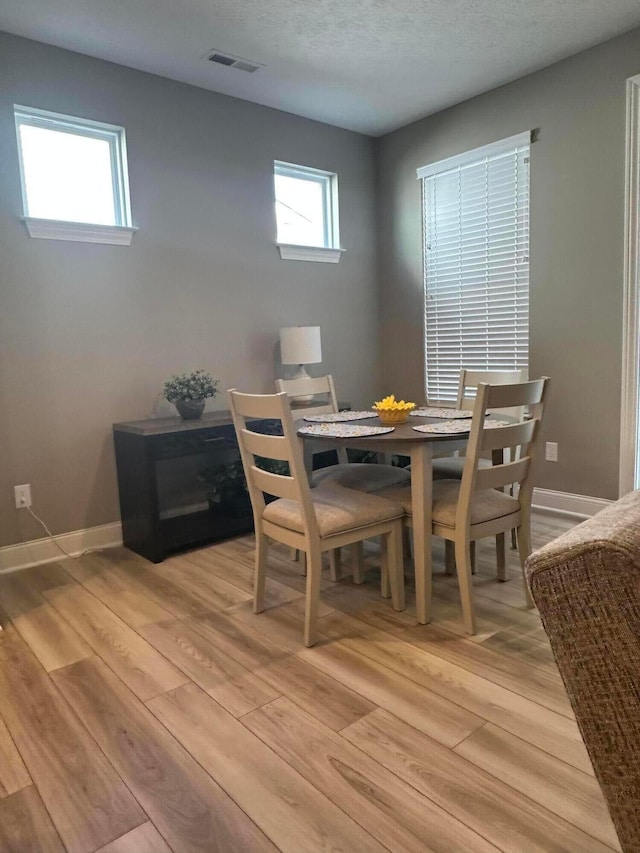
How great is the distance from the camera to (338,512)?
216 cm

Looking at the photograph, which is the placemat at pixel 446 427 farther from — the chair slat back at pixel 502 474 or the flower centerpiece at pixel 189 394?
the flower centerpiece at pixel 189 394

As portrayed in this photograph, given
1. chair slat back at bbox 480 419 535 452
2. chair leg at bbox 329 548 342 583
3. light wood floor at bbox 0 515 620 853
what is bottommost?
light wood floor at bbox 0 515 620 853

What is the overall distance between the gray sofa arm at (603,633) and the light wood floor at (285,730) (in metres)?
0.56

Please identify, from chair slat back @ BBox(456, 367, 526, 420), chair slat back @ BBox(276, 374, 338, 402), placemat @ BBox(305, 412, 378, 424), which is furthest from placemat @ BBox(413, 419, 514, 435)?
chair slat back @ BBox(276, 374, 338, 402)

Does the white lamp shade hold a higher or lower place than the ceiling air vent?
lower

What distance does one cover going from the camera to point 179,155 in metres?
3.42

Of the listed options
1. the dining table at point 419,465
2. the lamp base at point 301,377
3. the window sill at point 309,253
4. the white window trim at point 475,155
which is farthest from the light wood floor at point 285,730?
the white window trim at point 475,155

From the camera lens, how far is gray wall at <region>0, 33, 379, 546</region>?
2926 millimetres

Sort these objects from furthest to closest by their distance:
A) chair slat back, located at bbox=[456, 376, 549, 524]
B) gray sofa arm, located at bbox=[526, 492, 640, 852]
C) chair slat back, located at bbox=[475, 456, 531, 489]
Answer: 1. chair slat back, located at bbox=[475, 456, 531, 489]
2. chair slat back, located at bbox=[456, 376, 549, 524]
3. gray sofa arm, located at bbox=[526, 492, 640, 852]

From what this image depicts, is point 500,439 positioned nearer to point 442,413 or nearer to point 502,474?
point 502,474

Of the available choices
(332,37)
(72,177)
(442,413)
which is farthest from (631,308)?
Answer: (72,177)

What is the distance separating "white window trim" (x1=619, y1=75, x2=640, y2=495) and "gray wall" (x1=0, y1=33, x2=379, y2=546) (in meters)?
1.95

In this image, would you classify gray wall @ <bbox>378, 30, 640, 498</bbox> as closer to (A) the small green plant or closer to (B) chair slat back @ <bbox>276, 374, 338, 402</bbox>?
(B) chair slat back @ <bbox>276, 374, 338, 402</bbox>

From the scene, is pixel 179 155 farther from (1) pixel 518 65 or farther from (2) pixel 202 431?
(1) pixel 518 65
